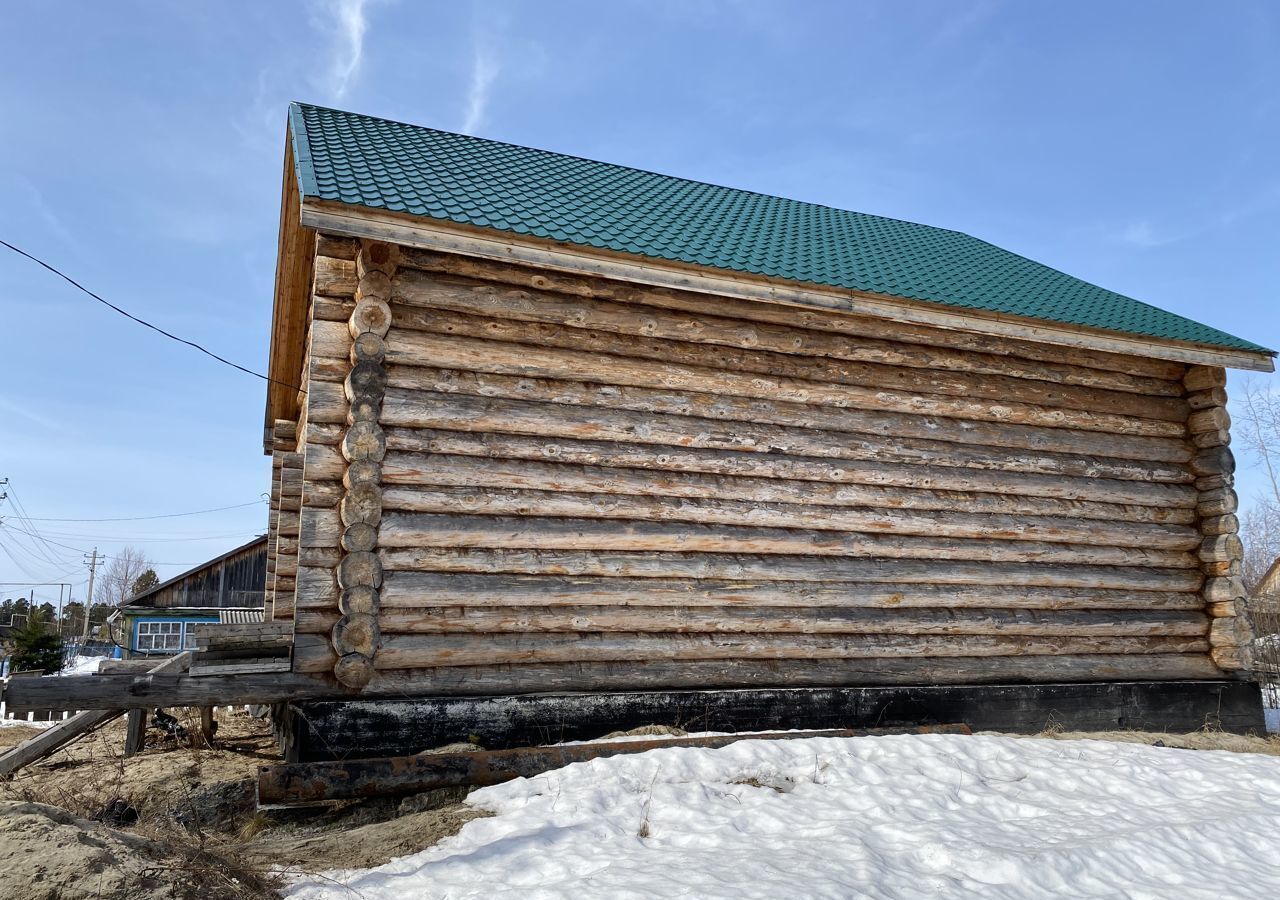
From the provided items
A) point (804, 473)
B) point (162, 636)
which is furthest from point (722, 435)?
point (162, 636)

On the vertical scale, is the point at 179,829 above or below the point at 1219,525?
below

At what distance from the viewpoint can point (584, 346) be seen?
293 inches

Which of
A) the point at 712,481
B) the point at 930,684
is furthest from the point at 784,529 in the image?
the point at 930,684

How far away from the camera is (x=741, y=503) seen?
7.90 metres

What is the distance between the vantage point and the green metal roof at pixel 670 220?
723 centimetres

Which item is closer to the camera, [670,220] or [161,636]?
[670,220]

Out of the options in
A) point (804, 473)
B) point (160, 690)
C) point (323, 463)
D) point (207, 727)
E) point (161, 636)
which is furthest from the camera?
point (161, 636)

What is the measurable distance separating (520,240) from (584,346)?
1075 mm

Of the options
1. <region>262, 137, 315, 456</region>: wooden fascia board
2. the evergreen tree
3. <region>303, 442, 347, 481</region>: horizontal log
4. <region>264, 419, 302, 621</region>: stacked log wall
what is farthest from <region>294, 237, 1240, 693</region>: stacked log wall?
the evergreen tree

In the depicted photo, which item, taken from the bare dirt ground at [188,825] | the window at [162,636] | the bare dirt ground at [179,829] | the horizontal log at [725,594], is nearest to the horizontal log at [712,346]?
the horizontal log at [725,594]

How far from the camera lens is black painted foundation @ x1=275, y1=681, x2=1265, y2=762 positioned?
6.37m

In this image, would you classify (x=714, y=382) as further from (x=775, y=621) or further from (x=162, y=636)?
(x=162, y=636)

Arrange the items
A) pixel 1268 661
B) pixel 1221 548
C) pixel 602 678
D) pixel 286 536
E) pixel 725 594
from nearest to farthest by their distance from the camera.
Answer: pixel 602 678, pixel 725 594, pixel 1221 548, pixel 286 536, pixel 1268 661

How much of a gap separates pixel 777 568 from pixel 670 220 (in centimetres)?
366
